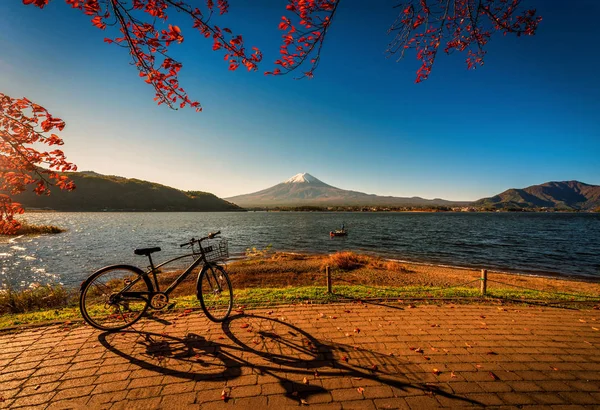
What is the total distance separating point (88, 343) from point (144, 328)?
0.84 m

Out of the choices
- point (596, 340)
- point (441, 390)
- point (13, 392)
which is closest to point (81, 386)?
point (13, 392)

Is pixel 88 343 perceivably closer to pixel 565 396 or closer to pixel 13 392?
pixel 13 392

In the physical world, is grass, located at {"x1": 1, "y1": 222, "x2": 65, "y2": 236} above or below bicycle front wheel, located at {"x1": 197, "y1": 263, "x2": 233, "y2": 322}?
below

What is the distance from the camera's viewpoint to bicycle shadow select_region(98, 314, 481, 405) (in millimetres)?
3355

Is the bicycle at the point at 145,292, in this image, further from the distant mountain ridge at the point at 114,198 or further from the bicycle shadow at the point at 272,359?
the distant mountain ridge at the point at 114,198

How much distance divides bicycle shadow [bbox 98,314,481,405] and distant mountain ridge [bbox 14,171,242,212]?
15683cm

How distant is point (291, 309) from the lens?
586 cm

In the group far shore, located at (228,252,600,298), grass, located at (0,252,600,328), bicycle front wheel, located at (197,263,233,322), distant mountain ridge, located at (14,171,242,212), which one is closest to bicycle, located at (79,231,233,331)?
bicycle front wheel, located at (197,263,233,322)

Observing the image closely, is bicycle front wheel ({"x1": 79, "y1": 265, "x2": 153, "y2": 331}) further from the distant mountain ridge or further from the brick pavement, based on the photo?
the distant mountain ridge

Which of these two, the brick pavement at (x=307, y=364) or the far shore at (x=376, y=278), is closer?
the brick pavement at (x=307, y=364)

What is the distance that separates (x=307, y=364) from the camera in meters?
3.69

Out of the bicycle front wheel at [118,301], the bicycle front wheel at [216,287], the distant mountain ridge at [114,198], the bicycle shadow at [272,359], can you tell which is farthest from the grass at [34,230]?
the distant mountain ridge at [114,198]

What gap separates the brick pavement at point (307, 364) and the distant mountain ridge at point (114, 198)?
513 ft

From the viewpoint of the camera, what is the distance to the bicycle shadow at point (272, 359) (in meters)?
3.36
